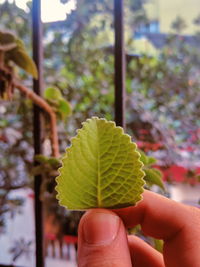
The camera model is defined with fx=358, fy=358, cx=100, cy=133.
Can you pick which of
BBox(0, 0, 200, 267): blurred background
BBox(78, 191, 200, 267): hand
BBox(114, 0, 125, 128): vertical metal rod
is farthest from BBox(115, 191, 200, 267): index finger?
BBox(0, 0, 200, 267): blurred background

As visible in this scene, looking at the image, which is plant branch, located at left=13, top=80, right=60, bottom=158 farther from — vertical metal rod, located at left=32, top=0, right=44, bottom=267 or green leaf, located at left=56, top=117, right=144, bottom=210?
green leaf, located at left=56, top=117, right=144, bottom=210

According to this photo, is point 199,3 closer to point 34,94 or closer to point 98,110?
point 98,110

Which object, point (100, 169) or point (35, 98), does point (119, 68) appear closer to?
point (35, 98)

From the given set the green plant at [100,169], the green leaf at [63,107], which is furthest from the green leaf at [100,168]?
the green leaf at [63,107]

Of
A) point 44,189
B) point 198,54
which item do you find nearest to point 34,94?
point 44,189

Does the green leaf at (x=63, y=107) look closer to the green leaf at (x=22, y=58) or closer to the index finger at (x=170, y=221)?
the green leaf at (x=22, y=58)

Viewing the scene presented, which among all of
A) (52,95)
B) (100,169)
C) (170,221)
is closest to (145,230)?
(170,221)

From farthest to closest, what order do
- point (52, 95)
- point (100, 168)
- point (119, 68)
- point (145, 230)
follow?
1. point (52, 95)
2. point (119, 68)
3. point (145, 230)
4. point (100, 168)
